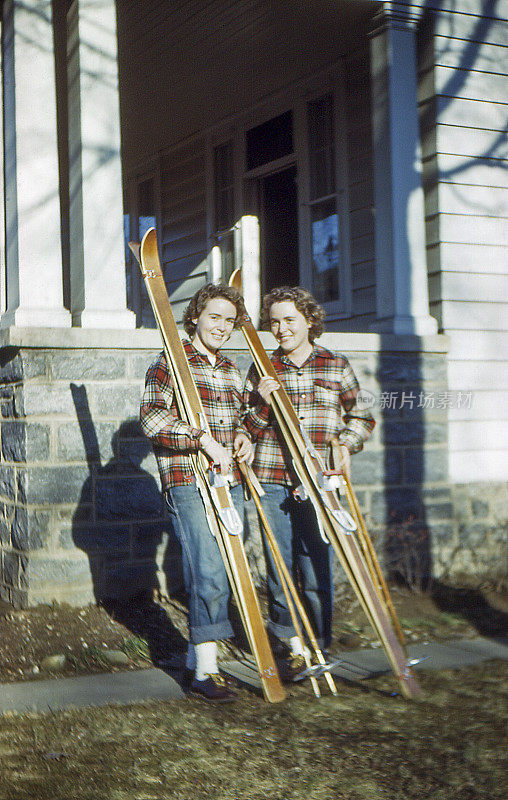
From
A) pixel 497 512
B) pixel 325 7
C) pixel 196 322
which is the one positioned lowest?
pixel 497 512

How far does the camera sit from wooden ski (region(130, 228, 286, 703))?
3.55 m

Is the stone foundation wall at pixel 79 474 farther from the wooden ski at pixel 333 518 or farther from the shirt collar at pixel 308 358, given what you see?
the wooden ski at pixel 333 518

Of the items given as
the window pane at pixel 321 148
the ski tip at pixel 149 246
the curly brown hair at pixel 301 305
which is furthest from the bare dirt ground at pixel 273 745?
the window pane at pixel 321 148

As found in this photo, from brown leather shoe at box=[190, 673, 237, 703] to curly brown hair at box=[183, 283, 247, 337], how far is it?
1.53 meters

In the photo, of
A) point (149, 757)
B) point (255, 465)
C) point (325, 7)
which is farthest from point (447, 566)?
point (325, 7)

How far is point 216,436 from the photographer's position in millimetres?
3760

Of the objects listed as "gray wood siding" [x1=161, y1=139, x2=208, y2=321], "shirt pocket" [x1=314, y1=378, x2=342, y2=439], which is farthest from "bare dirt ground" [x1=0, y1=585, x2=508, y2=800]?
"gray wood siding" [x1=161, y1=139, x2=208, y2=321]

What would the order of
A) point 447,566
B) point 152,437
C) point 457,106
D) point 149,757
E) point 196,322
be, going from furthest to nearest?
point 457,106 < point 447,566 < point 196,322 < point 152,437 < point 149,757

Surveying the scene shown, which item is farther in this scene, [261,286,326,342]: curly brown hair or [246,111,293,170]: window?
[246,111,293,170]: window

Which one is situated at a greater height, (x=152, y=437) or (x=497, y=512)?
(x=152, y=437)

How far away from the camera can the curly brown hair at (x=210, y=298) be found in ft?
12.4

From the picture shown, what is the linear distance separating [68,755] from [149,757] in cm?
29

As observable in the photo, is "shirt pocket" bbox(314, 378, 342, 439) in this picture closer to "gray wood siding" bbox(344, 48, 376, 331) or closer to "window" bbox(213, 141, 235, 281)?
"gray wood siding" bbox(344, 48, 376, 331)

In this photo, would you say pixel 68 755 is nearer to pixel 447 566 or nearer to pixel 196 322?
pixel 196 322
